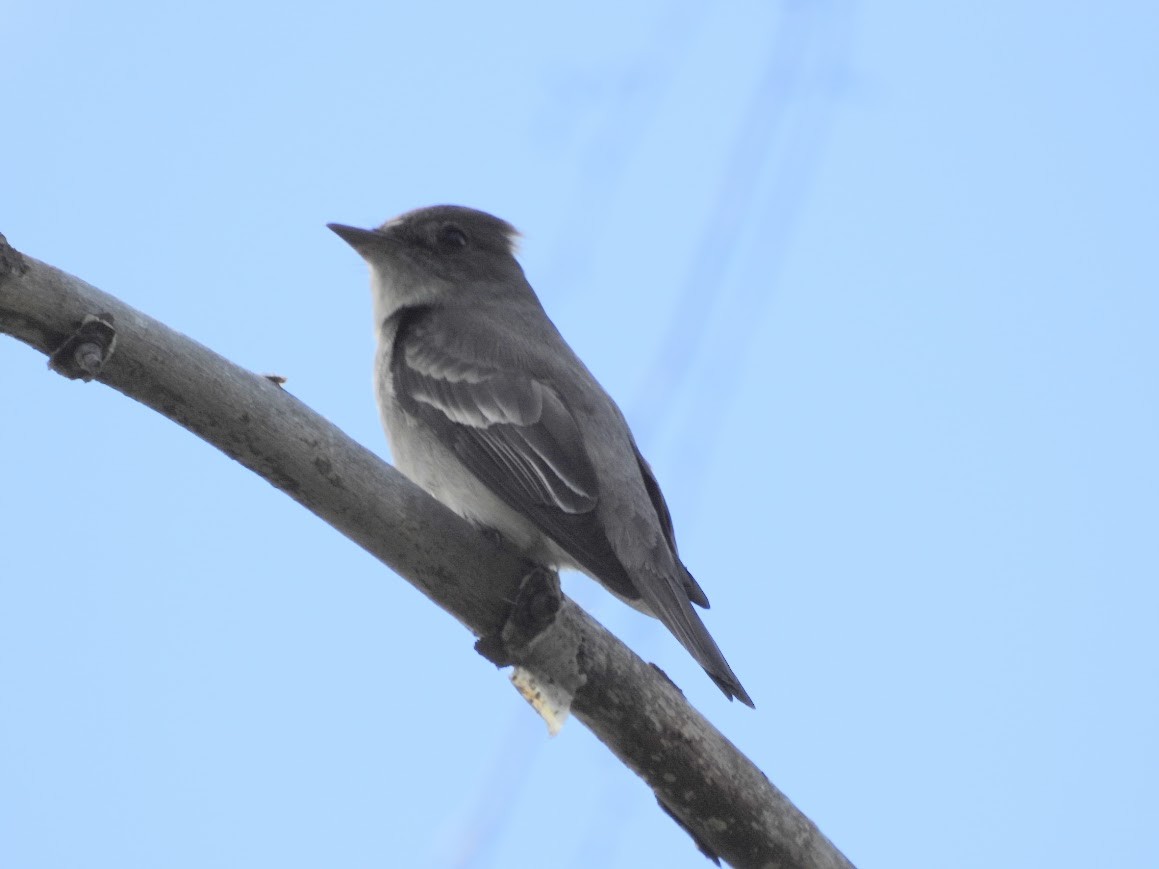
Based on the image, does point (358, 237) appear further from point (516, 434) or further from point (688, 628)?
point (688, 628)

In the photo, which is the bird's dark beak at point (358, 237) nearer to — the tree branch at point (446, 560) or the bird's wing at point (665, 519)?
the bird's wing at point (665, 519)

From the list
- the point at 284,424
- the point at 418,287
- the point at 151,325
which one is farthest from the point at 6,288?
the point at 418,287

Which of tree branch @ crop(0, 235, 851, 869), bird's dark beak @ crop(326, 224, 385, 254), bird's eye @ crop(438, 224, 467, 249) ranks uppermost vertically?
bird's eye @ crop(438, 224, 467, 249)

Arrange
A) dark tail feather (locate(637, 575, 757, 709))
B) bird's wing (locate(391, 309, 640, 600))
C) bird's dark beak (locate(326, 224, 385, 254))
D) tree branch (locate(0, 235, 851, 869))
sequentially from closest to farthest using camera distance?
tree branch (locate(0, 235, 851, 869)) < dark tail feather (locate(637, 575, 757, 709)) < bird's wing (locate(391, 309, 640, 600)) < bird's dark beak (locate(326, 224, 385, 254))

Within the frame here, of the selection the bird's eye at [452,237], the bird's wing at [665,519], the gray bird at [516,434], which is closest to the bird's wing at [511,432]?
the gray bird at [516,434]

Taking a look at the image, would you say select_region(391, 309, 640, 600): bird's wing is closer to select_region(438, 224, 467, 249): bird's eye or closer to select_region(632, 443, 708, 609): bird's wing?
select_region(632, 443, 708, 609): bird's wing

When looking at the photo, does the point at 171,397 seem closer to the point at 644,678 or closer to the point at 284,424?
the point at 284,424

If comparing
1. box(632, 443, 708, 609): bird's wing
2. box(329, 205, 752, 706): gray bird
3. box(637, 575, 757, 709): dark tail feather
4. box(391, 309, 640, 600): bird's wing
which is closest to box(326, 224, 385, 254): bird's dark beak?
box(329, 205, 752, 706): gray bird
